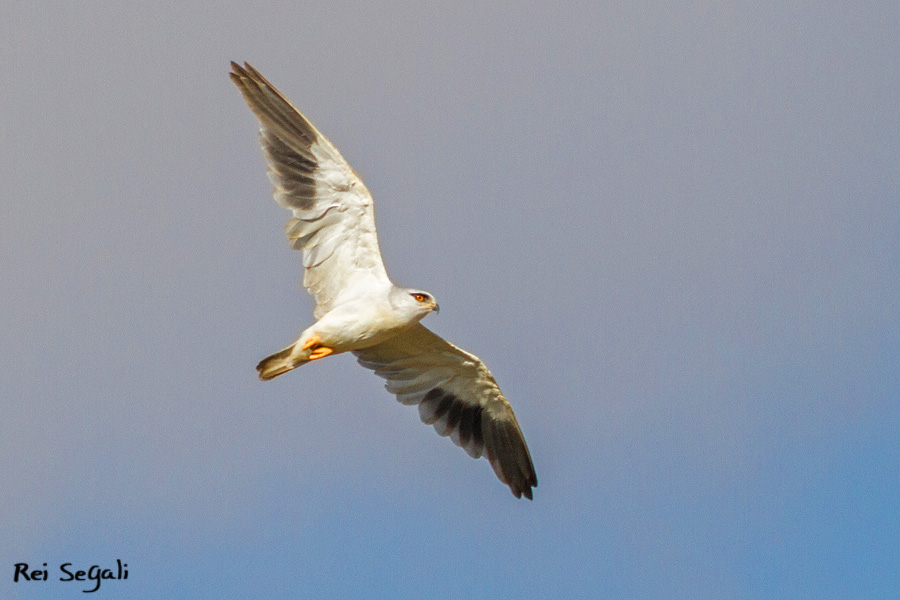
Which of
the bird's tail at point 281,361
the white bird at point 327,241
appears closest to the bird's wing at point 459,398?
the white bird at point 327,241

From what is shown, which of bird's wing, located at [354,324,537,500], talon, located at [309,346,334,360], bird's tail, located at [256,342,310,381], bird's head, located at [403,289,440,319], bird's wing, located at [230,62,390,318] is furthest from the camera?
bird's wing, located at [354,324,537,500]

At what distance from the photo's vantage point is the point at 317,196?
1359cm

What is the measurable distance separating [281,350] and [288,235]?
1542 mm

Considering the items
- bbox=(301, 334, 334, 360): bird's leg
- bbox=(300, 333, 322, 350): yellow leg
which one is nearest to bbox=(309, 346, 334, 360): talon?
bbox=(301, 334, 334, 360): bird's leg

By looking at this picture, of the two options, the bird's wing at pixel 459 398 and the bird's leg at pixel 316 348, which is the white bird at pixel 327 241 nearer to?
the bird's leg at pixel 316 348

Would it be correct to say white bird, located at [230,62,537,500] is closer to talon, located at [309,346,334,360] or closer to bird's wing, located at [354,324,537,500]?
talon, located at [309,346,334,360]

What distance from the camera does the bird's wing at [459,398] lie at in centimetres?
1491

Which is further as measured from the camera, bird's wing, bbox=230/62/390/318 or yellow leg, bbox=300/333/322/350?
bird's wing, bbox=230/62/390/318

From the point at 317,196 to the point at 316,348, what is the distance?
1951mm

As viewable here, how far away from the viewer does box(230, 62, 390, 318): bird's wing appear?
13.5 meters

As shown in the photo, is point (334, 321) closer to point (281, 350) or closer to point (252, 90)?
point (281, 350)

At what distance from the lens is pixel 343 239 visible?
13656 millimetres

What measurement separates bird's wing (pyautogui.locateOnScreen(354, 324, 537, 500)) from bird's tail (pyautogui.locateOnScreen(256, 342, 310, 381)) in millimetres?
1681

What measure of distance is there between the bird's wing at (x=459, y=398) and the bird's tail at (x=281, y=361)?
1.68 meters
